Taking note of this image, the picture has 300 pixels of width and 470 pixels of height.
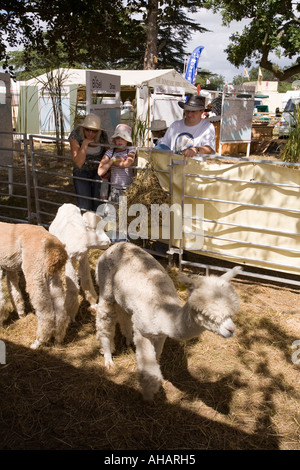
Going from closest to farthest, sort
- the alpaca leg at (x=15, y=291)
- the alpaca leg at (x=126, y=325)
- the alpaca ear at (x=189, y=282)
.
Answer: the alpaca ear at (x=189, y=282) < the alpaca leg at (x=126, y=325) < the alpaca leg at (x=15, y=291)

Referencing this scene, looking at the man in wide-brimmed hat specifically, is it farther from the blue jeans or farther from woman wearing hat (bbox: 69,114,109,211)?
the blue jeans

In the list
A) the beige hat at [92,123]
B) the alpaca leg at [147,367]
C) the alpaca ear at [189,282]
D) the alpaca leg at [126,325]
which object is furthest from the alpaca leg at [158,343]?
the beige hat at [92,123]

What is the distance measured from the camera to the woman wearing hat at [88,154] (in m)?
5.42

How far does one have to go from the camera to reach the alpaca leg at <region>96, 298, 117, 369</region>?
3424mm

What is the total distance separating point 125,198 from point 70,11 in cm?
337

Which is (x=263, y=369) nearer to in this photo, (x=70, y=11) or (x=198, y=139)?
(x=198, y=139)

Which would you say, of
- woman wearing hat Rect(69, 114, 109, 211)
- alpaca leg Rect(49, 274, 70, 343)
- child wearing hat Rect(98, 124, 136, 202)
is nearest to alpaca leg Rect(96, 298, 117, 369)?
alpaca leg Rect(49, 274, 70, 343)

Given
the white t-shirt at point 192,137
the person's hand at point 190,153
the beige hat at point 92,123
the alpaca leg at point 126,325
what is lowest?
the alpaca leg at point 126,325

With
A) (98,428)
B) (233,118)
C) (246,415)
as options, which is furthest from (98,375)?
(233,118)

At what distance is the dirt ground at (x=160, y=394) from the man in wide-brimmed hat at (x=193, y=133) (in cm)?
225

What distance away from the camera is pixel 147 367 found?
117 inches

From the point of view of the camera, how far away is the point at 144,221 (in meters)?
5.09

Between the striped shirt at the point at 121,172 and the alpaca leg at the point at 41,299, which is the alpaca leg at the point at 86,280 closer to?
the alpaca leg at the point at 41,299

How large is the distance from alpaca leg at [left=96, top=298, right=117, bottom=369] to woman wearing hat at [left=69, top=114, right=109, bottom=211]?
94.5 inches
